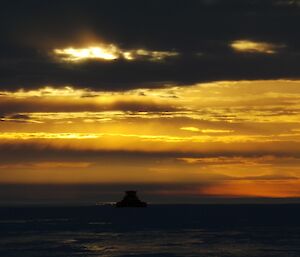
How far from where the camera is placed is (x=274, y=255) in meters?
89.2

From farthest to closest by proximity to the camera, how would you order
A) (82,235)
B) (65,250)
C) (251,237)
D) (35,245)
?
(82,235)
(251,237)
(35,245)
(65,250)

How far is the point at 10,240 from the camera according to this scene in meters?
114

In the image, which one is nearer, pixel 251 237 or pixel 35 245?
pixel 35 245

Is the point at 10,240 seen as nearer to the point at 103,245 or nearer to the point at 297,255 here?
the point at 103,245

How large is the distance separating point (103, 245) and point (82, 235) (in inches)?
903

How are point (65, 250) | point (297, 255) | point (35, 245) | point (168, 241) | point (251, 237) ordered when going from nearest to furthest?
point (297, 255) < point (65, 250) < point (35, 245) < point (168, 241) < point (251, 237)

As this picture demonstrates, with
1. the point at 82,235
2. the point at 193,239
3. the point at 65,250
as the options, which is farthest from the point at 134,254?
the point at 82,235

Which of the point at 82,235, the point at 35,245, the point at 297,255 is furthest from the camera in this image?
the point at 82,235

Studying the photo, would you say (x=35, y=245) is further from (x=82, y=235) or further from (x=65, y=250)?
(x=82, y=235)

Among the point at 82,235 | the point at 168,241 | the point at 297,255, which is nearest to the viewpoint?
the point at 297,255

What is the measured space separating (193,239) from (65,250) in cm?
2615

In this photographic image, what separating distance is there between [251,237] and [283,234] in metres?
9.45

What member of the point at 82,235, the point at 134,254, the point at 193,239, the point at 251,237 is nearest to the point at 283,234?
the point at 251,237

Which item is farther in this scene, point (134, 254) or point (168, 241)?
point (168, 241)
